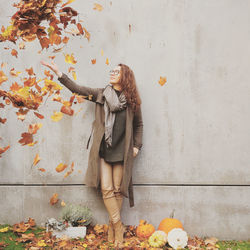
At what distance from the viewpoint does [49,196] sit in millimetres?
4016

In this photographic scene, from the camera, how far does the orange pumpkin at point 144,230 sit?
3.71m

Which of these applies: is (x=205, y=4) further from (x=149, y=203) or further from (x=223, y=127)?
(x=149, y=203)

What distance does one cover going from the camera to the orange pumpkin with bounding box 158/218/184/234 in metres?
3.70

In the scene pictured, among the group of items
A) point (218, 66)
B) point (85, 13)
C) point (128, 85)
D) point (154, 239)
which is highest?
point (85, 13)

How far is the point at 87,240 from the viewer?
360 centimetres

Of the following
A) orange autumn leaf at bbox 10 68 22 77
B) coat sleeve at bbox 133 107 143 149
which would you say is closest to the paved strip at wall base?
coat sleeve at bbox 133 107 143 149

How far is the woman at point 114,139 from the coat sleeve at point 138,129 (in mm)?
89

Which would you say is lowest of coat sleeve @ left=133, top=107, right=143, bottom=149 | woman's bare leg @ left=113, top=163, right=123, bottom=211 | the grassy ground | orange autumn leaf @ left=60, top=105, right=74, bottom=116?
the grassy ground

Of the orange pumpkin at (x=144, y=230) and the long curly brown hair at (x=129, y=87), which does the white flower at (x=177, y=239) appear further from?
the long curly brown hair at (x=129, y=87)

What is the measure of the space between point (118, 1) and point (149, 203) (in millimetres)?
2734

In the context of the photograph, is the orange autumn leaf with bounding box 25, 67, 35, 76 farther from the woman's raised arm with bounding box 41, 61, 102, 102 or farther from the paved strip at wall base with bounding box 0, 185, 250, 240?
the paved strip at wall base with bounding box 0, 185, 250, 240

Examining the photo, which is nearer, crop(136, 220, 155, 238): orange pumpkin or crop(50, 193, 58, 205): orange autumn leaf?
crop(136, 220, 155, 238): orange pumpkin

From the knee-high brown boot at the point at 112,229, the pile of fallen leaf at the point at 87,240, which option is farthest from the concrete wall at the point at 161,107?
the knee-high brown boot at the point at 112,229

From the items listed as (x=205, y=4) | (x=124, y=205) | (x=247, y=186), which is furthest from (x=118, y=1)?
(x=247, y=186)
